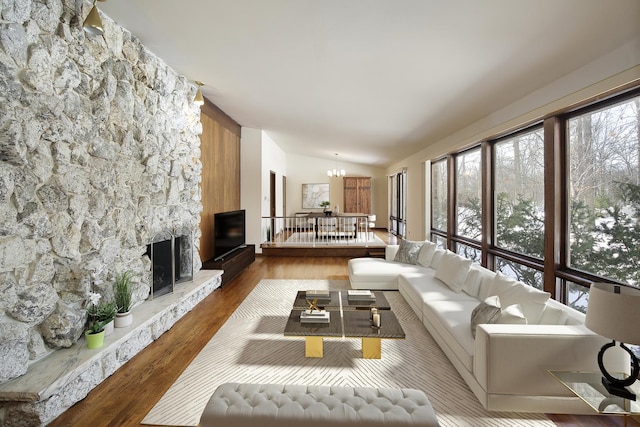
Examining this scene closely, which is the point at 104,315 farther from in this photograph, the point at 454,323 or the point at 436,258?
the point at 436,258

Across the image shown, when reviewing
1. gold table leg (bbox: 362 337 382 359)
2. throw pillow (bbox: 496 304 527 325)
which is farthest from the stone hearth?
throw pillow (bbox: 496 304 527 325)

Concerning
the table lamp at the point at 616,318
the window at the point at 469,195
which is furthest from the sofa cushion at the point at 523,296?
the window at the point at 469,195

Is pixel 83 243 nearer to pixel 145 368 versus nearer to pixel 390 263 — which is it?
pixel 145 368

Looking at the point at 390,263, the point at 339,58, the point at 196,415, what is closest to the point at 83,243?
the point at 196,415

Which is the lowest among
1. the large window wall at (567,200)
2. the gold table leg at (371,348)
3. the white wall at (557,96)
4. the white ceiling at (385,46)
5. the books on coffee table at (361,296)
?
the gold table leg at (371,348)

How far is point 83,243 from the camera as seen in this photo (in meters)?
2.50

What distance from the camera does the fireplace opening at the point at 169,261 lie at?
3496 mm

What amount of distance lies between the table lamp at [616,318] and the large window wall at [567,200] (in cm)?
116

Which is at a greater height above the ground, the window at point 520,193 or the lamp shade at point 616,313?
the window at point 520,193

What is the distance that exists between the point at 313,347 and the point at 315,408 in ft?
4.26

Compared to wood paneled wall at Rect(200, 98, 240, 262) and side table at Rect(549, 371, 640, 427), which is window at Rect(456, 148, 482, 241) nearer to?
side table at Rect(549, 371, 640, 427)

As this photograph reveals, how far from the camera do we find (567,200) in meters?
3.17

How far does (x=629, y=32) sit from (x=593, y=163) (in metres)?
1.16

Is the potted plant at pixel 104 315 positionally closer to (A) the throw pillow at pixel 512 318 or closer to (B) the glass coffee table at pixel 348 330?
(B) the glass coffee table at pixel 348 330
